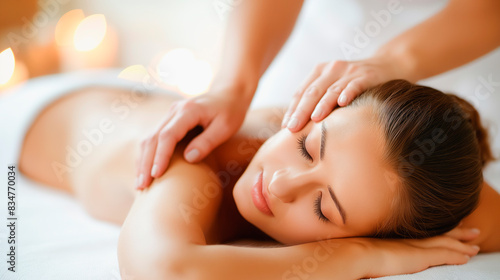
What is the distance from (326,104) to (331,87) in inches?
2.9

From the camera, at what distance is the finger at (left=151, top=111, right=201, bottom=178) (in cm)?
106

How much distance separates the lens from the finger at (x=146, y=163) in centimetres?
107

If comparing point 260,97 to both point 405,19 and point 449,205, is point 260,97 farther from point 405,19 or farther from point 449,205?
point 449,205

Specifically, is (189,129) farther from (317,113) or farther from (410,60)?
(410,60)

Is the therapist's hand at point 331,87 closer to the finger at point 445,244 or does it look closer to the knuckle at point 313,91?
the knuckle at point 313,91

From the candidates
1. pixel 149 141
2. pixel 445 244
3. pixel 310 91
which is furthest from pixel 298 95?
pixel 445 244

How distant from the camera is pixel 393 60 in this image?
4.23ft

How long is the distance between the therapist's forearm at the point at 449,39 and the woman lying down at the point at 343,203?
0.31m

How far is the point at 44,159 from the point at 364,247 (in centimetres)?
116

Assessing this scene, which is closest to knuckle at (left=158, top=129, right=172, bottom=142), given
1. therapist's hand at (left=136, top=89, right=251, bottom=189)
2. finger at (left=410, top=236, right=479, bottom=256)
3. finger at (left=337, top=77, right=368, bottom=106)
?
therapist's hand at (left=136, top=89, right=251, bottom=189)

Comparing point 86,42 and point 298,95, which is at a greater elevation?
point 298,95

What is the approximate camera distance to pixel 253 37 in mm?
1357

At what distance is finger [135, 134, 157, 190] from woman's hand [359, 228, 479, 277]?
1.76 feet

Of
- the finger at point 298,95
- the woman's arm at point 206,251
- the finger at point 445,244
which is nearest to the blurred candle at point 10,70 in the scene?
the woman's arm at point 206,251
